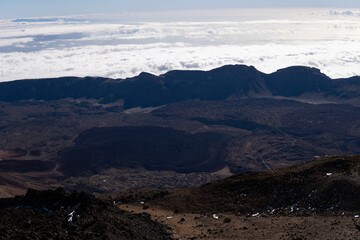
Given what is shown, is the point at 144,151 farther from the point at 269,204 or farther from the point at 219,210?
the point at 269,204

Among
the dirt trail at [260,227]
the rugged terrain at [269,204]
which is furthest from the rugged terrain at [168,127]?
the dirt trail at [260,227]

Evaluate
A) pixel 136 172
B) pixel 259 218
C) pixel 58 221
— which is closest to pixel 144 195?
pixel 259 218

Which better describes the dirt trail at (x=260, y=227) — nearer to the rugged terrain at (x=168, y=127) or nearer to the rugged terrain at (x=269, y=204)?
the rugged terrain at (x=269, y=204)

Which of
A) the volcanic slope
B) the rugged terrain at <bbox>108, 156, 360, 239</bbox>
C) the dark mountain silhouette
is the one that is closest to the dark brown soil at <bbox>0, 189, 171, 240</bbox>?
the rugged terrain at <bbox>108, 156, 360, 239</bbox>

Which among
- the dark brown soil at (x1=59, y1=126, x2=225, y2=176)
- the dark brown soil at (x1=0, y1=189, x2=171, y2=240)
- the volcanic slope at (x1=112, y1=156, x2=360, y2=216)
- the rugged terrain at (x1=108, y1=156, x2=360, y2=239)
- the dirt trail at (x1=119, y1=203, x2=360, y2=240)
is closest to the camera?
the dark brown soil at (x1=0, y1=189, x2=171, y2=240)

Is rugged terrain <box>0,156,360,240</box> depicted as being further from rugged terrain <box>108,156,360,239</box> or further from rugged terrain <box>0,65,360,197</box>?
rugged terrain <box>0,65,360,197</box>

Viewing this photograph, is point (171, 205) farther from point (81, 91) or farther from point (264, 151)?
point (81, 91)

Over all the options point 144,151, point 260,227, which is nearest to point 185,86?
point 144,151

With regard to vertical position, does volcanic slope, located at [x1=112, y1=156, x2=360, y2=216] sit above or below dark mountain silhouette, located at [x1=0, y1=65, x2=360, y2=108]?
above
